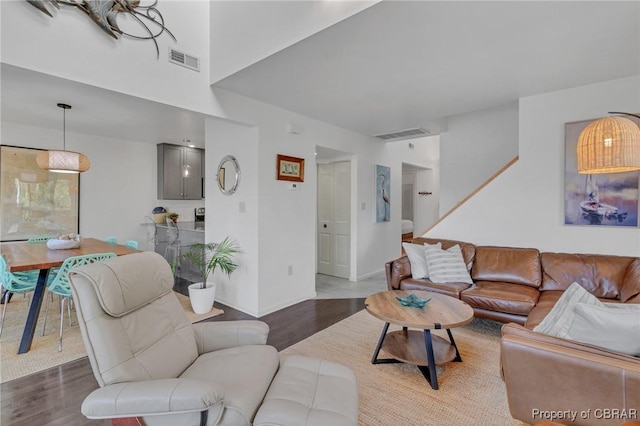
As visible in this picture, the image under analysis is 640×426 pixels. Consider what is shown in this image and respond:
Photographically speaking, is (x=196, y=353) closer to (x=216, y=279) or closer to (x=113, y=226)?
(x=216, y=279)

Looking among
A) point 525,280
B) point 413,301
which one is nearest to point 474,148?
point 525,280

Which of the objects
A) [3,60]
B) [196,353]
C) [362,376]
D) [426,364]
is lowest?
[362,376]

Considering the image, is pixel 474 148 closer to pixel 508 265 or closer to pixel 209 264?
pixel 508 265

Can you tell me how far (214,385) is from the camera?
1.23 meters

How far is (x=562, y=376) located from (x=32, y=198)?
6.39 meters

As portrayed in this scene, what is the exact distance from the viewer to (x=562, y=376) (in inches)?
50.2

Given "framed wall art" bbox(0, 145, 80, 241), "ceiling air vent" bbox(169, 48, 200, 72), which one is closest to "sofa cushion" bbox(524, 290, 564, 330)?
"ceiling air vent" bbox(169, 48, 200, 72)

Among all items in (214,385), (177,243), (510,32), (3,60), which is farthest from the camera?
(177,243)

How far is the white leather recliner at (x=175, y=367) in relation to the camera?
118 cm

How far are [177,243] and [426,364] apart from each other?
456cm

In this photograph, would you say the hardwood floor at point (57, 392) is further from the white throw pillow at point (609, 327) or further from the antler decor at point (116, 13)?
the antler decor at point (116, 13)

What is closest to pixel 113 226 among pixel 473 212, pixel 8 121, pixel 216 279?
pixel 8 121

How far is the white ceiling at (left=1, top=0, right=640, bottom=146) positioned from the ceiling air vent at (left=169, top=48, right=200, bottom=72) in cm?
29

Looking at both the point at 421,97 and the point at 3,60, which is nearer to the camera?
the point at 3,60
